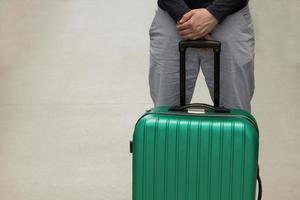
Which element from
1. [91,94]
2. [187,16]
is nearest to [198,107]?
[187,16]

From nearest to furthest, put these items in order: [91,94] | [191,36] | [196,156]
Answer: [196,156]
[191,36]
[91,94]

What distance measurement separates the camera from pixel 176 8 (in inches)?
56.7

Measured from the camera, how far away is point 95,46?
3.35 metres

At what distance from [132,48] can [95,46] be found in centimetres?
25

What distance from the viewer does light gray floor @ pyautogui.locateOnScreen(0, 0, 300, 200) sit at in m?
2.08

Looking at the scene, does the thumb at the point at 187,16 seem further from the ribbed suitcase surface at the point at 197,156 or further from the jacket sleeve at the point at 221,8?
the ribbed suitcase surface at the point at 197,156

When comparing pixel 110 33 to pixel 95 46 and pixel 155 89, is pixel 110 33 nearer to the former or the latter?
pixel 95 46

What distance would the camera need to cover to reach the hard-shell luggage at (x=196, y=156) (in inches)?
51.3

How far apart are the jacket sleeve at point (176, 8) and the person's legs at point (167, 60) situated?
35 mm

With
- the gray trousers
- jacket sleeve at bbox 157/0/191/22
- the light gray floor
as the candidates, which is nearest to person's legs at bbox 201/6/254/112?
the gray trousers

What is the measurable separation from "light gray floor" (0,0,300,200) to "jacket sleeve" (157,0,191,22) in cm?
82

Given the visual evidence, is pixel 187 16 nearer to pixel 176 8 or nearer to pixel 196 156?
pixel 176 8

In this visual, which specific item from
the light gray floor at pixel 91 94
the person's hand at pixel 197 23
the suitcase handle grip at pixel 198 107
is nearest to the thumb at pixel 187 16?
the person's hand at pixel 197 23

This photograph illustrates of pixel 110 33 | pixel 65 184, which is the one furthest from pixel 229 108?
pixel 110 33
